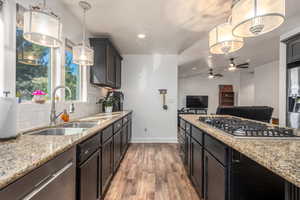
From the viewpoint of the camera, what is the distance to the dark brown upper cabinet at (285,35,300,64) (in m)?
2.92

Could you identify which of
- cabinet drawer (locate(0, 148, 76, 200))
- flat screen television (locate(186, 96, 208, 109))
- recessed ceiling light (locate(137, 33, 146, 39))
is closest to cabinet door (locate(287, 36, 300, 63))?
recessed ceiling light (locate(137, 33, 146, 39))

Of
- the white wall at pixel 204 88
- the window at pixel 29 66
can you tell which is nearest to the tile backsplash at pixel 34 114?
the window at pixel 29 66

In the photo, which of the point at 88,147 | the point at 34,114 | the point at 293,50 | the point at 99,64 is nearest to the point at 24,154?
the point at 88,147

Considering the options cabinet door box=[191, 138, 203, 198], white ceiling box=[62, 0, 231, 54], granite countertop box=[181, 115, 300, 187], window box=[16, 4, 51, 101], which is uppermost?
white ceiling box=[62, 0, 231, 54]

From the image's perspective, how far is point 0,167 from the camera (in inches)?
25.4

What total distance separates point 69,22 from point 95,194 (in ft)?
7.65

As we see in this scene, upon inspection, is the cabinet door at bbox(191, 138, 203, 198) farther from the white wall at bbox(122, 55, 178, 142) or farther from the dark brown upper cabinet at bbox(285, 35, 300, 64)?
the dark brown upper cabinet at bbox(285, 35, 300, 64)

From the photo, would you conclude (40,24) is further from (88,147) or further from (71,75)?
(71,75)

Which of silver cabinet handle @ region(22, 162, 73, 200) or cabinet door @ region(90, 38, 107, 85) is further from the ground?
cabinet door @ region(90, 38, 107, 85)

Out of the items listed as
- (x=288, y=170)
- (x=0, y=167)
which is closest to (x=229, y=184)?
(x=288, y=170)

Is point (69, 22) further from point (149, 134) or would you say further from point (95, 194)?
point (149, 134)

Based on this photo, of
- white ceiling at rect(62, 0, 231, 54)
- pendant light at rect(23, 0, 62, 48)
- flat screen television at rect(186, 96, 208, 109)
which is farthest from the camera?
flat screen television at rect(186, 96, 208, 109)

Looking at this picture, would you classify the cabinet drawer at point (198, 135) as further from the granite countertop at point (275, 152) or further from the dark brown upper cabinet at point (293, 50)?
the dark brown upper cabinet at point (293, 50)

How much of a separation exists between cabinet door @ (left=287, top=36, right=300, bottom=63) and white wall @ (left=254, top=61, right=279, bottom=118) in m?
3.54
